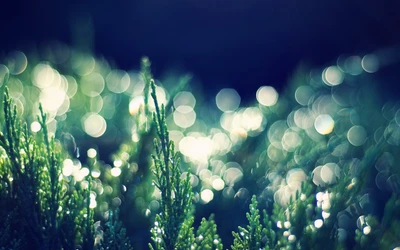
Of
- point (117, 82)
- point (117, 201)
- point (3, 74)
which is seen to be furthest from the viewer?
point (117, 82)

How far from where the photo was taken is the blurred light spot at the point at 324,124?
1316mm

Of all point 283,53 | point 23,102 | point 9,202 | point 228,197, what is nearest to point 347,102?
point 228,197

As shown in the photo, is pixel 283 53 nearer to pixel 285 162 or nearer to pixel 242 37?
pixel 242 37

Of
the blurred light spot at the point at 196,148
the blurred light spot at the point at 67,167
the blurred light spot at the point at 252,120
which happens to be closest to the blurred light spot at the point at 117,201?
the blurred light spot at the point at 67,167

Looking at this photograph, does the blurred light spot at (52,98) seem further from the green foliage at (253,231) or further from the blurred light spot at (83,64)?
the green foliage at (253,231)

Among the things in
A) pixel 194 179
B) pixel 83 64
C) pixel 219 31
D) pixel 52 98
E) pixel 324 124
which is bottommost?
pixel 194 179

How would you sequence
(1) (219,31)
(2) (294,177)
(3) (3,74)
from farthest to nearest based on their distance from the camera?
(1) (219,31), (3) (3,74), (2) (294,177)

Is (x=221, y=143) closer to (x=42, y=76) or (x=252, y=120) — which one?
(x=252, y=120)

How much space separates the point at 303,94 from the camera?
1.70 meters

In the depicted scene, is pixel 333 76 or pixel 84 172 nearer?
pixel 84 172

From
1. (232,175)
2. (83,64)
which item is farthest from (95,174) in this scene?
(83,64)

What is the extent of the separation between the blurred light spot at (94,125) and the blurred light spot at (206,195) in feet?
1.43

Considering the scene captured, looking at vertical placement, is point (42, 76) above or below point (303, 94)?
above

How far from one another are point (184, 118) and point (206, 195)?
0.66 m
